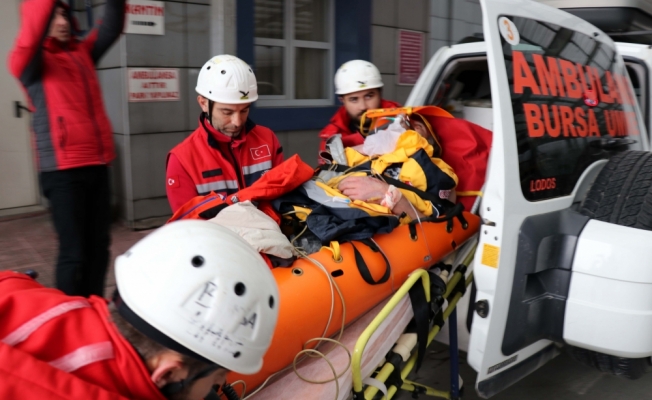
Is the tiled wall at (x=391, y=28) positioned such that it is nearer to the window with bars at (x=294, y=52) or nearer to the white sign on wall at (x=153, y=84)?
the window with bars at (x=294, y=52)

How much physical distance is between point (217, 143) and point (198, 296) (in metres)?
1.76

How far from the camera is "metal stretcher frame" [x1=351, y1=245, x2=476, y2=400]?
6.63ft

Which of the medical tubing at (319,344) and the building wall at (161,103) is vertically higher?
the building wall at (161,103)

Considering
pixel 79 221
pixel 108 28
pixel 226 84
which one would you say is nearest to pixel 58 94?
pixel 108 28

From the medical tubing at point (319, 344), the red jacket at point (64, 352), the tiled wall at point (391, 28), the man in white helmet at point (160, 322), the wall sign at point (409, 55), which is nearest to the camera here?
the red jacket at point (64, 352)

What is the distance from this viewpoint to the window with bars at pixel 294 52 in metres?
7.08

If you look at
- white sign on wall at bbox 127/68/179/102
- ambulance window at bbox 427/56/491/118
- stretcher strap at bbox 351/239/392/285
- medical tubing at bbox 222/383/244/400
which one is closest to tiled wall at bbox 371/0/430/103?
white sign on wall at bbox 127/68/179/102

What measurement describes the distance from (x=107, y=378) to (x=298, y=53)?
6691mm

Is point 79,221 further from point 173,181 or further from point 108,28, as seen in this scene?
point 108,28

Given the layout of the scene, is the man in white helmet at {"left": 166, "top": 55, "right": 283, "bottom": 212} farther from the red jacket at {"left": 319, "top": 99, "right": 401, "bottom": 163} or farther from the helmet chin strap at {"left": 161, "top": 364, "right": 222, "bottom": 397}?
the helmet chin strap at {"left": 161, "top": 364, "right": 222, "bottom": 397}

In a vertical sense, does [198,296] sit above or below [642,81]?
below

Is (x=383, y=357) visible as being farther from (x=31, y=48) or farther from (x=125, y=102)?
(x=125, y=102)

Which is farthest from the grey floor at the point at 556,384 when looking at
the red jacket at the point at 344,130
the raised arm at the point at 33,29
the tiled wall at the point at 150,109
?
the tiled wall at the point at 150,109

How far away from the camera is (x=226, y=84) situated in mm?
2943
